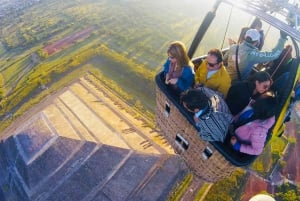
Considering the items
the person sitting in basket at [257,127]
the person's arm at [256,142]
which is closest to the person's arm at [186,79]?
the person sitting in basket at [257,127]

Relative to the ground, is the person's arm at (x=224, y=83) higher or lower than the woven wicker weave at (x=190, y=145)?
higher

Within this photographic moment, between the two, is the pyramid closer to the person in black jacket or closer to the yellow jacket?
the yellow jacket

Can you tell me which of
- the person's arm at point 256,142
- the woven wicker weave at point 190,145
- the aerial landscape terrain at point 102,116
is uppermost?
the person's arm at point 256,142

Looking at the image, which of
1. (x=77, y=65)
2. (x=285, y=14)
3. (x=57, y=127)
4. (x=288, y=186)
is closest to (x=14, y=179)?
(x=57, y=127)

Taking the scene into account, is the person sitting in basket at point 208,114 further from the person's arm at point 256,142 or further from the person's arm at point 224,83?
the person's arm at point 224,83

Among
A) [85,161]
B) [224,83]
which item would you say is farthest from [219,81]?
[85,161]

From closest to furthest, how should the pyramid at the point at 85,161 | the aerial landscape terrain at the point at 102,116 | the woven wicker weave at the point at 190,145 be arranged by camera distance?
the woven wicker weave at the point at 190,145, the pyramid at the point at 85,161, the aerial landscape terrain at the point at 102,116

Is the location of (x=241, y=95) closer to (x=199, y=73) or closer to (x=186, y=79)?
(x=199, y=73)
